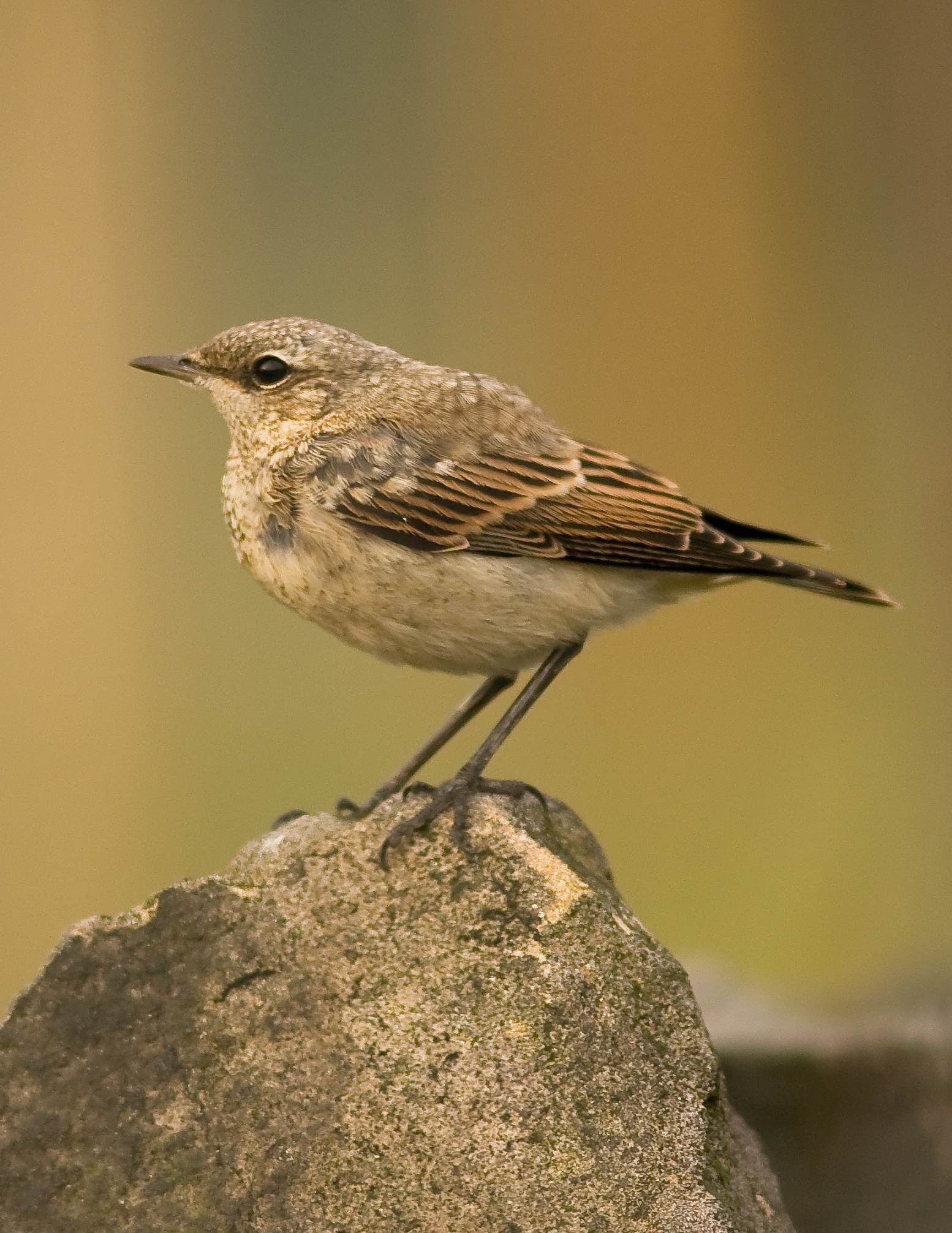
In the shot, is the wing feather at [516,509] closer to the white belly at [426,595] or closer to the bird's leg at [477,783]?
the white belly at [426,595]

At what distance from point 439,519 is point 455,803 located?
3.14 ft

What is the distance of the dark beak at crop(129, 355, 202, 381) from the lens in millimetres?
4973

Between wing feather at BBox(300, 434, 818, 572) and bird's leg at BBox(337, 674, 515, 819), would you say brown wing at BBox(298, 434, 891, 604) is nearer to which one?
wing feather at BBox(300, 434, 818, 572)

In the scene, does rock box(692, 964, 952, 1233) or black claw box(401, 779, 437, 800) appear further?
rock box(692, 964, 952, 1233)

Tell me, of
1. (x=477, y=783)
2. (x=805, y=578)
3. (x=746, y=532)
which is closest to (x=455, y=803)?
(x=477, y=783)

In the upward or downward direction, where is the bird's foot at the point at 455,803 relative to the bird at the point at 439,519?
downward

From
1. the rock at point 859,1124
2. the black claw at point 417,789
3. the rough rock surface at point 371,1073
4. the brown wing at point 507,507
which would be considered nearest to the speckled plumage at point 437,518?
the brown wing at point 507,507

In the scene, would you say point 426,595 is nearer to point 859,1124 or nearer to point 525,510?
point 525,510

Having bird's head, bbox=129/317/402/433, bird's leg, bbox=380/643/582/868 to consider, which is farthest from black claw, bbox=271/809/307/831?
bird's head, bbox=129/317/402/433

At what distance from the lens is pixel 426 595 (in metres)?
4.50

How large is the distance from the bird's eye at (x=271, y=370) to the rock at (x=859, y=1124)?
2717 millimetres

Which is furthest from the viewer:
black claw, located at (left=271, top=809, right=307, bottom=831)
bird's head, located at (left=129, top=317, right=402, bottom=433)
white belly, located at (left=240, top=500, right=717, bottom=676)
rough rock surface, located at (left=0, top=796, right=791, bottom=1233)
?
bird's head, located at (left=129, top=317, right=402, bottom=433)

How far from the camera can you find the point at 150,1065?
3461 millimetres

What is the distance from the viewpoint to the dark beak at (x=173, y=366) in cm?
497
